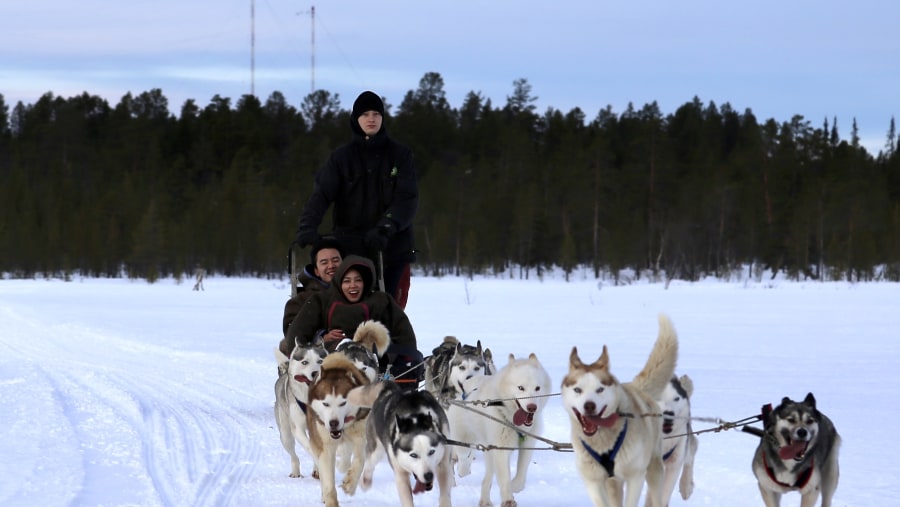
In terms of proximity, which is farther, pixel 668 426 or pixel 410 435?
pixel 668 426

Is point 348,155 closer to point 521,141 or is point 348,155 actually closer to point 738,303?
point 738,303

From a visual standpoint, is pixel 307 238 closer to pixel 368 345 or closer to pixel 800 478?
pixel 368 345

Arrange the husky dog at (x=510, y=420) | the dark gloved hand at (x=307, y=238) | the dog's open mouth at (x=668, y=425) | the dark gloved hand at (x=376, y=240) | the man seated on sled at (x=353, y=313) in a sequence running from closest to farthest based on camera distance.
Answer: the dog's open mouth at (x=668, y=425) < the husky dog at (x=510, y=420) < the man seated on sled at (x=353, y=313) < the dark gloved hand at (x=376, y=240) < the dark gloved hand at (x=307, y=238)

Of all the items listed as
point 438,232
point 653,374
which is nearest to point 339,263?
A: point 653,374

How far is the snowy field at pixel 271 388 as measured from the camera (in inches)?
187

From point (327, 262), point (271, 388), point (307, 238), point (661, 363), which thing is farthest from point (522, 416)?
point (271, 388)

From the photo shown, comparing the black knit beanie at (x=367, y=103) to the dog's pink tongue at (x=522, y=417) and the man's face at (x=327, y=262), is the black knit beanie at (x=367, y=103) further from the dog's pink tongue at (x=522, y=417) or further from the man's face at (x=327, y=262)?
the dog's pink tongue at (x=522, y=417)

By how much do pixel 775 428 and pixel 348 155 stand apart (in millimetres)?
3252

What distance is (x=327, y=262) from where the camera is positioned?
234 inches

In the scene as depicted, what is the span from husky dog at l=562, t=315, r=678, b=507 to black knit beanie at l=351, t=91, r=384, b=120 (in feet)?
8.77

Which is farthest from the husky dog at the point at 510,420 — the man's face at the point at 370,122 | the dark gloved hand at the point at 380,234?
the man's face at the point at 370,122

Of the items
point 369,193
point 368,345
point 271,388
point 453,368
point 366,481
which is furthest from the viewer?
point 271,388

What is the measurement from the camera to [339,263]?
5.89 meters

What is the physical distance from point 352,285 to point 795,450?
2700 millimetres
